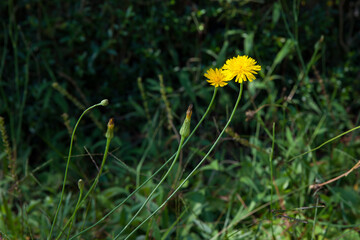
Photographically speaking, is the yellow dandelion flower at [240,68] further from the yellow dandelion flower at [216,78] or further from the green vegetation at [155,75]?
the green vegetation at [155,75]

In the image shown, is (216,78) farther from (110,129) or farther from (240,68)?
(110,129)

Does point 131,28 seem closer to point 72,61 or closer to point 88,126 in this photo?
point 72,61

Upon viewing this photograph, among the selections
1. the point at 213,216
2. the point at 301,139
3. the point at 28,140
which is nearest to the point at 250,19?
the point at 301,139

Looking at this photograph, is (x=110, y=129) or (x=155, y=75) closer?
(x=110, y=129)

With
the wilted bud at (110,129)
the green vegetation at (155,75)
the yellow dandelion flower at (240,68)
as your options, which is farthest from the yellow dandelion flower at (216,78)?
the green vegetation at (155,75)

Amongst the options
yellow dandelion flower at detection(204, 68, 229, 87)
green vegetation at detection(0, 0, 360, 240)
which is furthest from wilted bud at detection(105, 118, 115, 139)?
green vegetation at detection(0, 0, 360, 240)

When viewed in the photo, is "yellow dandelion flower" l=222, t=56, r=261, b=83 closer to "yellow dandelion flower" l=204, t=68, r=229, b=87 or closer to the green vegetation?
"yellow dandelion flower" l=204, t=68, r=229, b=87

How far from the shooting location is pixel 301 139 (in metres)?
1.75

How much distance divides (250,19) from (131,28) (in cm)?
65

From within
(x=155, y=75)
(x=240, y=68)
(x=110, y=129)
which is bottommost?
(x=155, y=75)

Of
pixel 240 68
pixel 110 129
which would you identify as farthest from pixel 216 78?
pixel 110 129

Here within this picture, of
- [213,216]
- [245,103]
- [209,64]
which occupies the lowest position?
[213,216]

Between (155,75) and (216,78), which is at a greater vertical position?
(216,78)

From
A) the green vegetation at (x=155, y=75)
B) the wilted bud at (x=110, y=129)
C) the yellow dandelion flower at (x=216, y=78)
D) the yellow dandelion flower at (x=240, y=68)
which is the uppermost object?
the yellow dandelion flower at (x=240, y=68)
